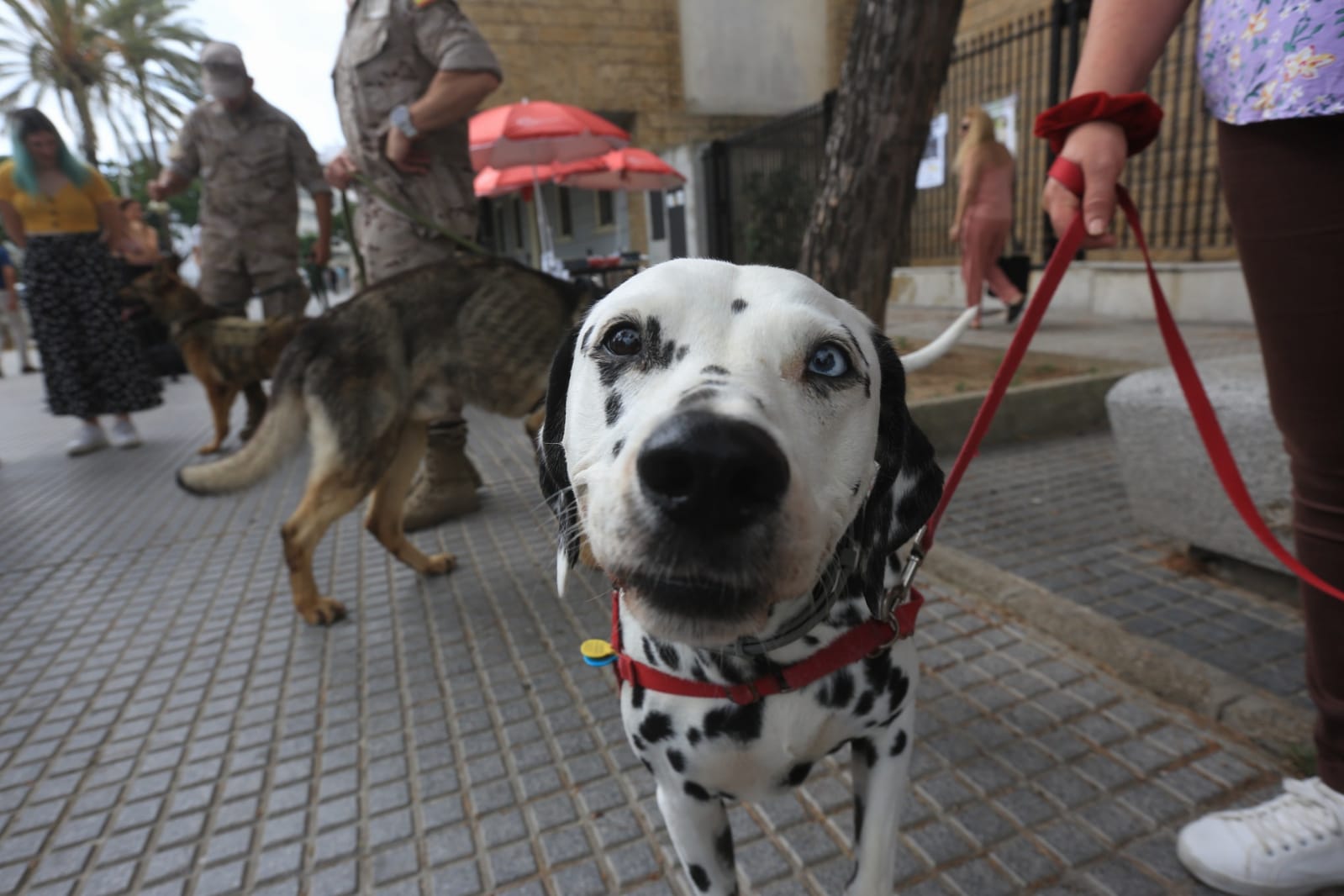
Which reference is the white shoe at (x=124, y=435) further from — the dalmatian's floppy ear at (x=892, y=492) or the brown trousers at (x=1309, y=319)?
the brown trousers at (x=1309, y=319)

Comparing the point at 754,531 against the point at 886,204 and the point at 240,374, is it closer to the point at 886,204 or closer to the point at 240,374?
the point at 886,204

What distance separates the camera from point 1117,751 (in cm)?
202

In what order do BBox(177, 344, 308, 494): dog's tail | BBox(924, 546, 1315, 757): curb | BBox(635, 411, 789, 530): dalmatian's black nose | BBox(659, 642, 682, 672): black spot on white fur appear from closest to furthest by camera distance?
1. BBox(635, 411, 789, 530): dalmatian's black nose
2. BBox(659, 642, 682, 672): black spot on white fur
3. BBox(924, 546, 1315, 757): curb
4. BBox(177, 344, 308, 494): dog's tail

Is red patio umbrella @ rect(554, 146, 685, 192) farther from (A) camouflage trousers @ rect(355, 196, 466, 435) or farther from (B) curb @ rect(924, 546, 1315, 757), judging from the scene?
(B) curb @ rect(924, 546, 1315, 757)

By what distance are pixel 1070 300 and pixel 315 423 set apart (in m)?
9.88

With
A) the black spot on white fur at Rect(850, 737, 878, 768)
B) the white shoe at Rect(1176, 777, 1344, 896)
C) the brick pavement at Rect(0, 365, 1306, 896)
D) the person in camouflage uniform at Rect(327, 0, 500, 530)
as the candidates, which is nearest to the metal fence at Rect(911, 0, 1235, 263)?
the person in camouflage uniform at Rect(327, 0, 500, 530)

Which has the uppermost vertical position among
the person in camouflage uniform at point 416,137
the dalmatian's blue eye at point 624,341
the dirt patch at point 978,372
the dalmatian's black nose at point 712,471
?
the person in camouflage uniform at point 416,137

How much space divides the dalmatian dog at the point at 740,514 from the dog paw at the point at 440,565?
7.20ft

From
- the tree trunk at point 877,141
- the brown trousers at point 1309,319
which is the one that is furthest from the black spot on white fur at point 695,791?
the tree trunk at point 877,141

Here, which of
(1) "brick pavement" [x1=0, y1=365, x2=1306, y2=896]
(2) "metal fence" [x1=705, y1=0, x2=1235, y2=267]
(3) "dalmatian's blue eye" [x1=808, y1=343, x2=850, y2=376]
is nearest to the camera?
(3) "dalmatian's blue eye" [x1=808, y1=343, x2=850, y2=376]

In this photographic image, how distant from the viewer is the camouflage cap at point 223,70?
4.98m

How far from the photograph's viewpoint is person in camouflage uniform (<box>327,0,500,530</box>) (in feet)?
11.5

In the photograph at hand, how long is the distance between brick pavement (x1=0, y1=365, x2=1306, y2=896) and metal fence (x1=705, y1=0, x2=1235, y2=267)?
7097 millimetres

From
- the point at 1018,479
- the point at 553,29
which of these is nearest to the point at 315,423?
the point at 1018,479
